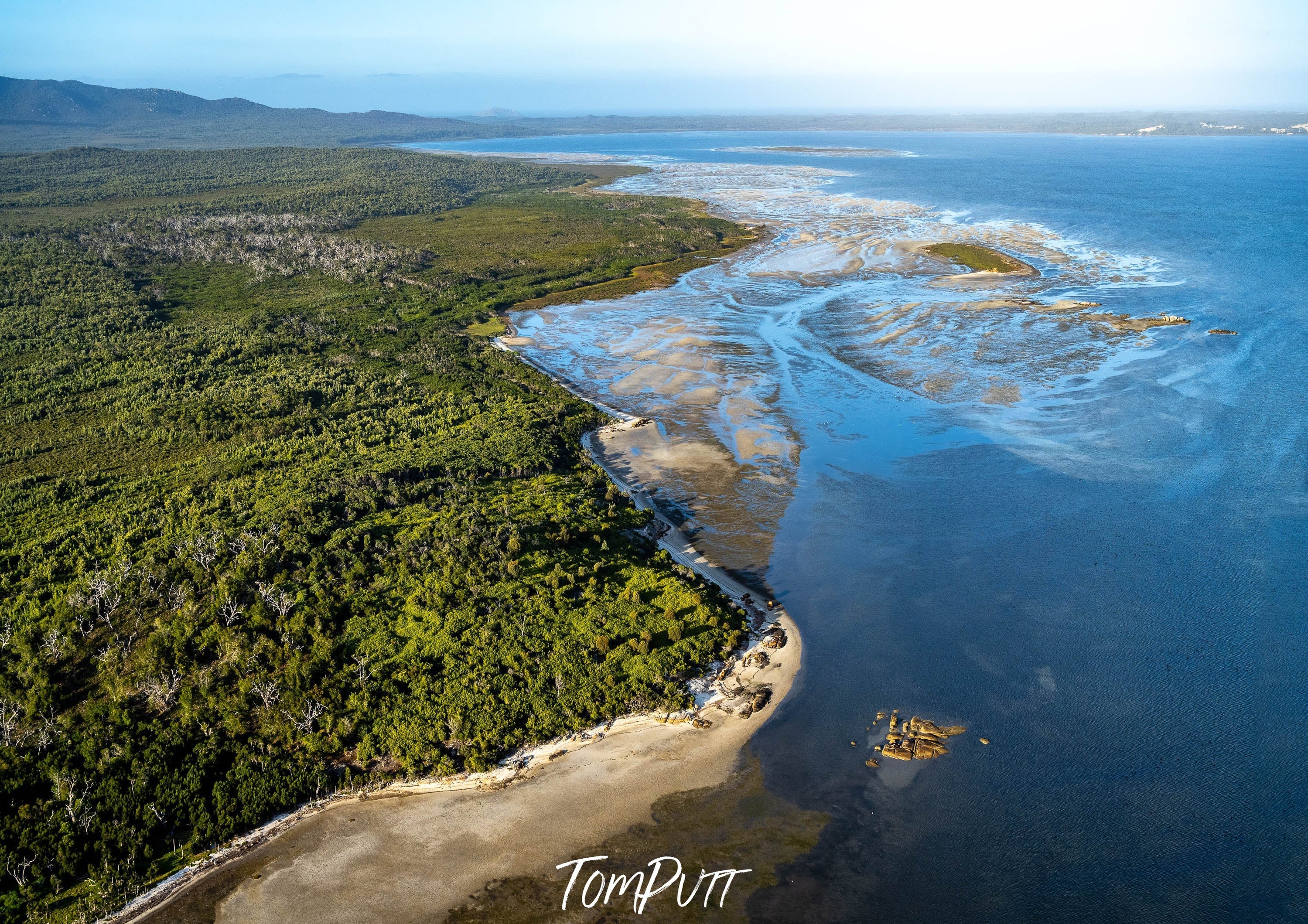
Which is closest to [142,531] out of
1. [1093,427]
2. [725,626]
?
[725,626]

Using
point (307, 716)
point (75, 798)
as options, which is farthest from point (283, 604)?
point (75, 798)

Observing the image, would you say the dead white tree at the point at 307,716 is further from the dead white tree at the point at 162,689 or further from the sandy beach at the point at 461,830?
the dead white tree at the point at 162,689

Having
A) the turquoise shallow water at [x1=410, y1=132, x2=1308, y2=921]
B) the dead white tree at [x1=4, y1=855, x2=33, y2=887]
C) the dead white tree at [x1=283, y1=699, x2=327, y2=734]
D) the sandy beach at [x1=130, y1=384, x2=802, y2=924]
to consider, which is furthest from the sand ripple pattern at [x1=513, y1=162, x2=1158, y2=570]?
the dead white tree at [x1=4, y1=855, x2=33, y2=887]

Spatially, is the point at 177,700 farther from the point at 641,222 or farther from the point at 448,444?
the point at 641,222

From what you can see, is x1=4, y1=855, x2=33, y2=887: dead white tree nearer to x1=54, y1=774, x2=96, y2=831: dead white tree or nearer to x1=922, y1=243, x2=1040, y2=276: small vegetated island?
x1=54, y1=774, x2=96, y2=831: dead white tree

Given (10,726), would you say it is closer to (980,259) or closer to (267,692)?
(267,692)
